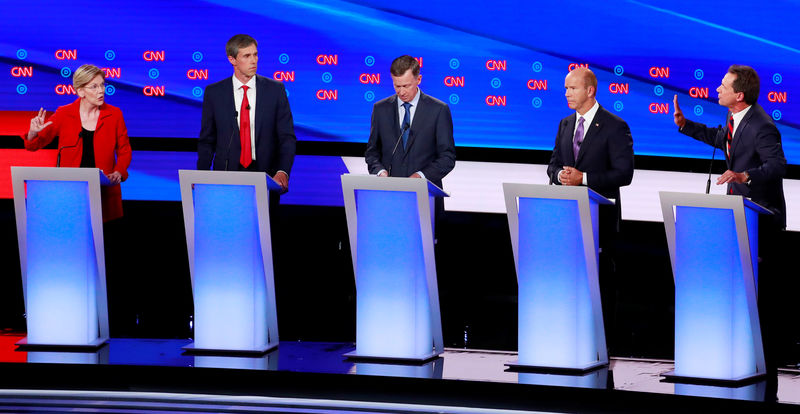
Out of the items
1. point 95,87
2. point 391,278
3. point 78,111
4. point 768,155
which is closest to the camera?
point 391,278

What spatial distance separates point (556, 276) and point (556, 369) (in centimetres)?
33

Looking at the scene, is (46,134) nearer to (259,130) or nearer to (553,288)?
(259,130)

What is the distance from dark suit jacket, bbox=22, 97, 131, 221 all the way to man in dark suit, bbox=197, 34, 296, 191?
0.39 meters

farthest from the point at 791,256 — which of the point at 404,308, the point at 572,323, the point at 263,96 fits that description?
the point at 263,96

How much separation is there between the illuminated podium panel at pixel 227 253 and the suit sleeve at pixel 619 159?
1471mm

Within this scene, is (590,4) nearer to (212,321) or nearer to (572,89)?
(572,89)

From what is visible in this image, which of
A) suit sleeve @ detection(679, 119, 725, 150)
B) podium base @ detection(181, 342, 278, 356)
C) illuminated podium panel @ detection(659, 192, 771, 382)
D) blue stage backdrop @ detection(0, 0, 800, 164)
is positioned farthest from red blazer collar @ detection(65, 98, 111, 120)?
suit sleeve @ detection(679, 119, 725, 150)

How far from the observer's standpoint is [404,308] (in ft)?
13.0

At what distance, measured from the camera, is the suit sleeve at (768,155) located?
4309mm

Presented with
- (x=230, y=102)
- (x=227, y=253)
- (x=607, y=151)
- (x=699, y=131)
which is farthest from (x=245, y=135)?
(x=699, y=131)

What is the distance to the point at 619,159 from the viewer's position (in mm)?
4602

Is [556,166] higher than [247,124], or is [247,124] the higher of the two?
[247,124]

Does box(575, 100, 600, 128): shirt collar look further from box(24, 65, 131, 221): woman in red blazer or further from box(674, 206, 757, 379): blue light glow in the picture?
box(24, 65, 131, 221): woman in red blazer

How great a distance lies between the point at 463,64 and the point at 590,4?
809 mm
